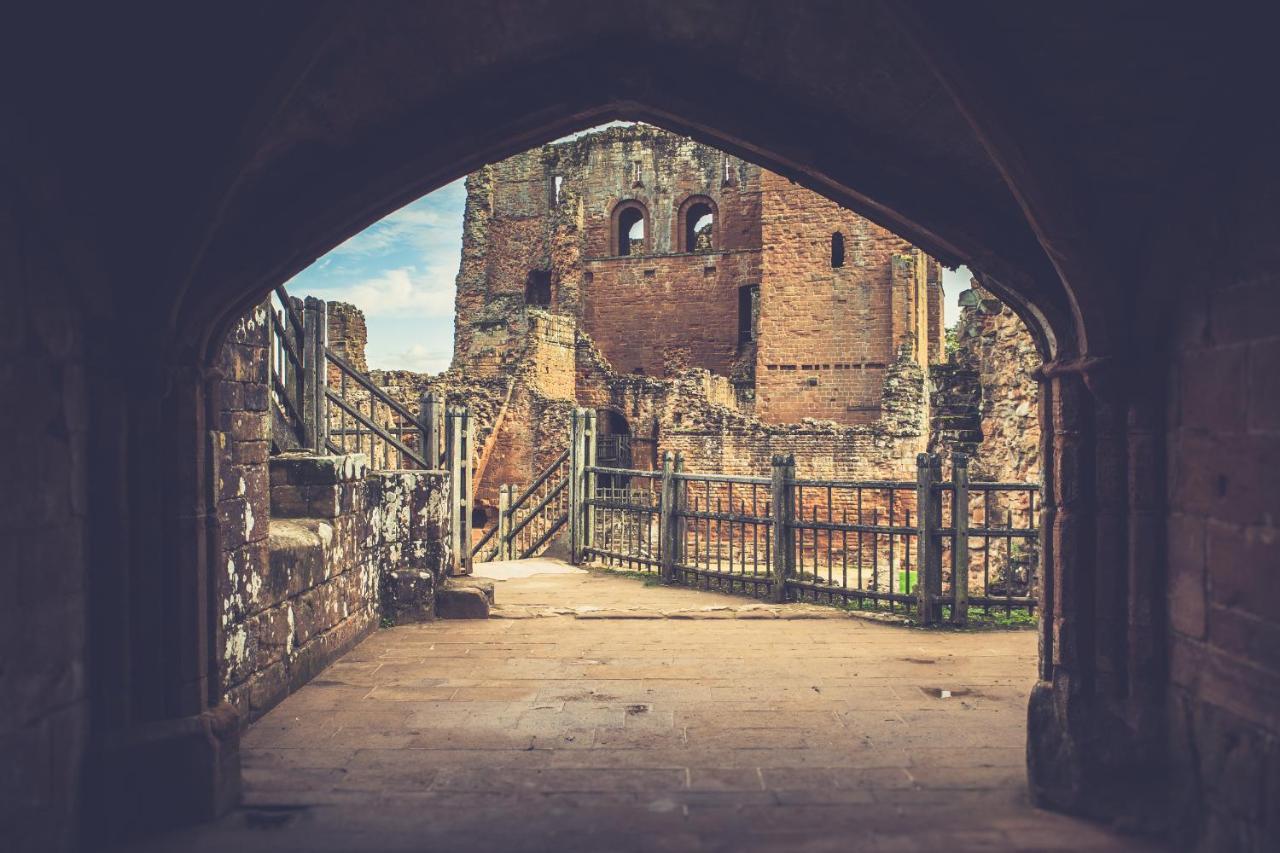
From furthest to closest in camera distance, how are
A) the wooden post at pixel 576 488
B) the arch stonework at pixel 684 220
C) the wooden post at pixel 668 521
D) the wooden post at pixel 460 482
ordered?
the arch stonework at pixel 684 220 < the wooden post at pixel 576 488 < the wooden post at pixel 668 521 < the wooden post at pixel 460 482

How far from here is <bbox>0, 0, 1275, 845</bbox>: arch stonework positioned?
10.8 feet

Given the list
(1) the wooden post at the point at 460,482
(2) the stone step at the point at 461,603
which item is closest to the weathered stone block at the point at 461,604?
(2) the stone step at the point at 461,603

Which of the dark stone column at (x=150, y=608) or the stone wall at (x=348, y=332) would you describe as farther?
the stone wall at (x=348, y=332)

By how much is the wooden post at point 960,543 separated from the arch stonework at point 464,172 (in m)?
3.73

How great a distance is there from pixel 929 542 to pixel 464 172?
5.27 m

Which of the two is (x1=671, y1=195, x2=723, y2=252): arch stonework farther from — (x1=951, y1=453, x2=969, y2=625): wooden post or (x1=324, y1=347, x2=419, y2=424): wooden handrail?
(x1=951, y1=453, x2=969, y2=625): wooden post

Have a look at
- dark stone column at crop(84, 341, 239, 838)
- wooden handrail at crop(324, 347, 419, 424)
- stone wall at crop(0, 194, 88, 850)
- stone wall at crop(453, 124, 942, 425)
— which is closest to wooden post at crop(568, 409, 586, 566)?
wooden handrail at crop(324, 347, 419, 424)

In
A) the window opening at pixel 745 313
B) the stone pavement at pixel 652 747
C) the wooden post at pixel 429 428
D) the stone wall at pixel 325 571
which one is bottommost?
the stone pavement at pixel 652 747

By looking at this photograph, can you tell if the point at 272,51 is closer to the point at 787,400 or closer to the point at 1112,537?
the point at 1112,537

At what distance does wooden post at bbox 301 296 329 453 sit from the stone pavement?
1.64m

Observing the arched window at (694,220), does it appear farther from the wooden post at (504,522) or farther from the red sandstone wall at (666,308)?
the wooden post at (504,522)

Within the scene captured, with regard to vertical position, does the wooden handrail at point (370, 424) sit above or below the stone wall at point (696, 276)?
below

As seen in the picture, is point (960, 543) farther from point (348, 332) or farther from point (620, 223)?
point (620, 223)

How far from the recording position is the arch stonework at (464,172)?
3.30 m
